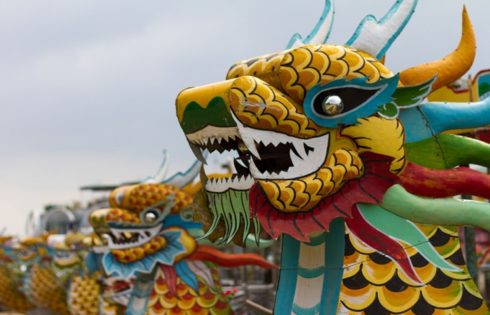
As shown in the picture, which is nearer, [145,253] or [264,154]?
[264,154]

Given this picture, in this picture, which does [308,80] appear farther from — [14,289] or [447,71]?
[14,289]

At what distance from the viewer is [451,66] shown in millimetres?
4477

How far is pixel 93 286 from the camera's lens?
11281 mm

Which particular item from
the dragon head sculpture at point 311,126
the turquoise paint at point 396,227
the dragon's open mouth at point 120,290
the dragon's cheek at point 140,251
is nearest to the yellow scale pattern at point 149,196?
the dragon's cheek at point 140,251

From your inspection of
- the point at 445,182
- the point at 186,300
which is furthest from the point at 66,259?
the point at 445,182

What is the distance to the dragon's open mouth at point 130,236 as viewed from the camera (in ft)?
26.1

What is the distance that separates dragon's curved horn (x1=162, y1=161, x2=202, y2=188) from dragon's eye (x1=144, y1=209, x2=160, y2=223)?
12.4 inches

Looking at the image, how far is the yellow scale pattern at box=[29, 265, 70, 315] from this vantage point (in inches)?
515

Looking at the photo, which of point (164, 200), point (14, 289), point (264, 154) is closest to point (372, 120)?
point (264, 154)

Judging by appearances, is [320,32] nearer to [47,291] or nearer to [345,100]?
[345,100]

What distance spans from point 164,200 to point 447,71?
395 cm

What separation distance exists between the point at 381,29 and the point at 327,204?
0.96 meters

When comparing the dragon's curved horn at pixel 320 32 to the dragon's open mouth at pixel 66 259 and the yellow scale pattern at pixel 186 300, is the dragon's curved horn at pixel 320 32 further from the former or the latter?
the dragon's open mouth at pixel 66 259

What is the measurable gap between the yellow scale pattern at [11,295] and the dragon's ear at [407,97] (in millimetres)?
12009
